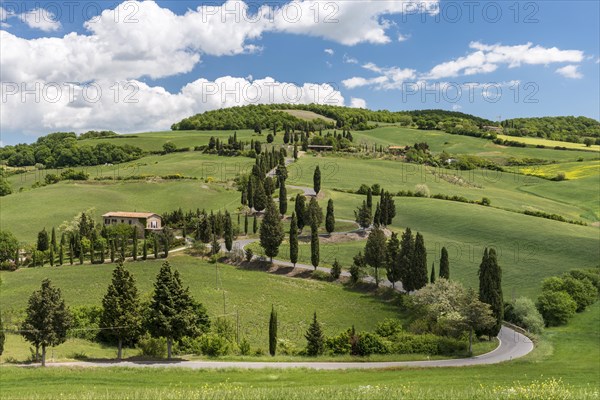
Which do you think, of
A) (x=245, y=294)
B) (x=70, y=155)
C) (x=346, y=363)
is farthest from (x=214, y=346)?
(x=70, y=155)

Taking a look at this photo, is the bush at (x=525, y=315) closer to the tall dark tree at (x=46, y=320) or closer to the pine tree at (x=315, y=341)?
the pine tree at (x=315, y=341)

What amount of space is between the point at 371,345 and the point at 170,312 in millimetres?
20125

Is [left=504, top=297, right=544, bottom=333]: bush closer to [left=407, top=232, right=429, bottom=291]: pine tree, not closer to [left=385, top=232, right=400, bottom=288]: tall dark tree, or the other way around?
[left=407, top=232, right=429, bottom=291]: pine tree

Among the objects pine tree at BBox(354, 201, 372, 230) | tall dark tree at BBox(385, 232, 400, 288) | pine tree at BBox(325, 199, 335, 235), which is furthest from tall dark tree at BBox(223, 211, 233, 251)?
tall dark tree at BBox(385, 232, 400, 288)

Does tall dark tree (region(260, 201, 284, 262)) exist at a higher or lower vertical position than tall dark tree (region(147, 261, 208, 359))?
higher

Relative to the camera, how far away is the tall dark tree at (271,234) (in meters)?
72.8

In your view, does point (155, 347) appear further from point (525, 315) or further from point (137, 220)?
point (137, 220)

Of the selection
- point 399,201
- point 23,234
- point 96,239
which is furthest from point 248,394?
point 399,201

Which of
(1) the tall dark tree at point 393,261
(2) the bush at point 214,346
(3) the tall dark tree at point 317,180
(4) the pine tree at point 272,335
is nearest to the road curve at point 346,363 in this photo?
(2) the bush at point 214,346

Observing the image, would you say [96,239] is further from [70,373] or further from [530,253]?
[530,253]

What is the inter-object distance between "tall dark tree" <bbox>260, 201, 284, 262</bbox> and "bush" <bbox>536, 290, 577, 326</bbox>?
39.5 meters

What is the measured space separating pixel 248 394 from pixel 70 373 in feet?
74.6

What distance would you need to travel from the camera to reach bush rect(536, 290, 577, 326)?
5794cm

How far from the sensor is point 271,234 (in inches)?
2869
